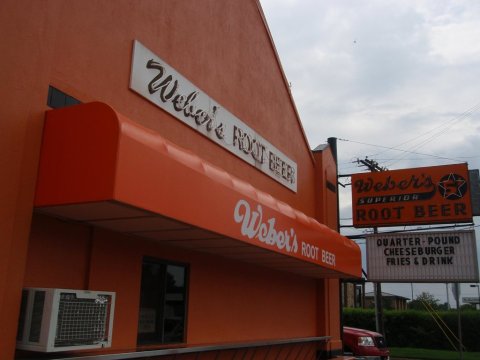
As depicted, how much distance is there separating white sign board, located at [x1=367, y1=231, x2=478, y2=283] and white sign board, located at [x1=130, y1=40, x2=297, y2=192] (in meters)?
6.58

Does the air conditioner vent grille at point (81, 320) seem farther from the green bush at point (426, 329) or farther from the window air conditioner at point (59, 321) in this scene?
the green bush at point (426, 329)

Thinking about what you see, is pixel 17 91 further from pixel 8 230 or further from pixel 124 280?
pixel 124 280

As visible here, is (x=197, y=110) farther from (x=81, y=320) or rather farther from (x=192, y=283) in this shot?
(x=81, y=320)

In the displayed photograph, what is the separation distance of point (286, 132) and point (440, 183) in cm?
647

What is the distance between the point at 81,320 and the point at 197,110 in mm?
4343

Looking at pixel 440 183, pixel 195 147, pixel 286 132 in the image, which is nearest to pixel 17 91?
pixel 195 147

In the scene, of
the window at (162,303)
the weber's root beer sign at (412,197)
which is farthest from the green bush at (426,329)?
the window at (162,303)

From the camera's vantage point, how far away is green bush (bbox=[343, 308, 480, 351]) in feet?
91.8

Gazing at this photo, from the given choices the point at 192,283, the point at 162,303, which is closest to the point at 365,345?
the point at 192,283

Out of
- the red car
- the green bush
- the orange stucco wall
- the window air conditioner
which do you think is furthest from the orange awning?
the green bush

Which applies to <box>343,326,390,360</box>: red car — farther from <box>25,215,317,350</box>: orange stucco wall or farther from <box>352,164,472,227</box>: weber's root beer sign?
<box>352,164,472,227</box>: weber's root beer sign

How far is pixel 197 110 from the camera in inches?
342

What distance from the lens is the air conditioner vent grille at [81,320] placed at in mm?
5059

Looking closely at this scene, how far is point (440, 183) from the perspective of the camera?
16.5 m
